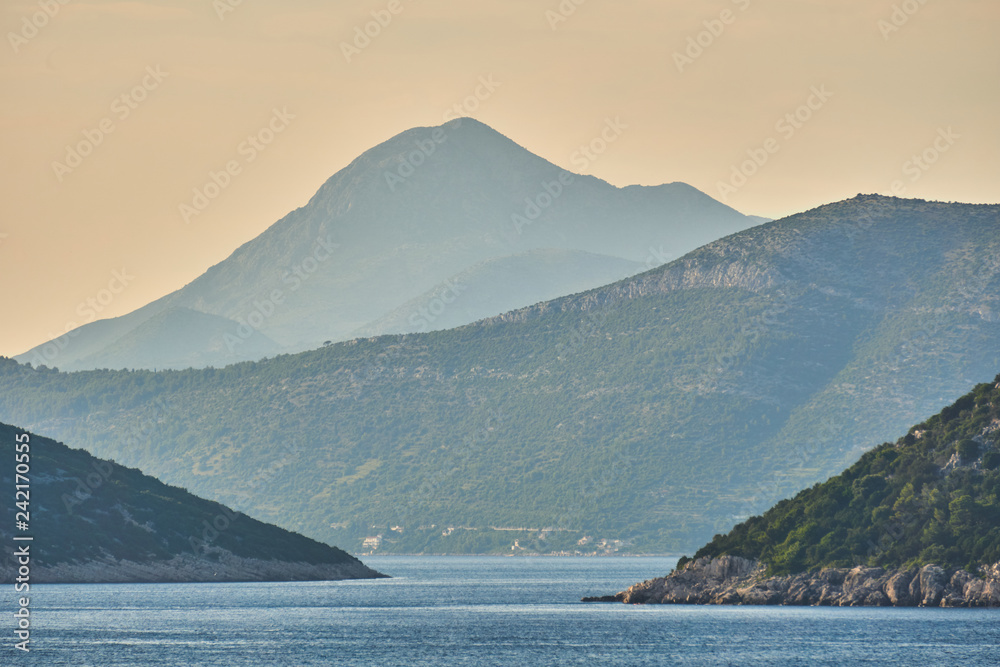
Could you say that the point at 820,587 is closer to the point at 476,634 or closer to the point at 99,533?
the point at 476,634

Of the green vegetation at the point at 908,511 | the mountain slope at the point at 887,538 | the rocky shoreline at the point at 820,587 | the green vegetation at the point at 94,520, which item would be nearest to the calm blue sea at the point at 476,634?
the rocky shoreline at the point at 820,587

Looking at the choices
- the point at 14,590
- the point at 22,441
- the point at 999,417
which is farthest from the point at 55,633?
the point at 999,417

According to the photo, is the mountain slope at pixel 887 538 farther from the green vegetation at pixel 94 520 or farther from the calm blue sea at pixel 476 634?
the green vegetation at pixel 94 520

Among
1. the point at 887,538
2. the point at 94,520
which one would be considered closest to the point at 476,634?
the point at 887,538

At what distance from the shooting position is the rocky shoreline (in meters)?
136

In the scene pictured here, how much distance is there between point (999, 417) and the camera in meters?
147

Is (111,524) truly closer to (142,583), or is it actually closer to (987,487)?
(142,583)

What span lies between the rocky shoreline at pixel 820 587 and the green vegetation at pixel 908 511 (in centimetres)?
125

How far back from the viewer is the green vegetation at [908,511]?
138 meters

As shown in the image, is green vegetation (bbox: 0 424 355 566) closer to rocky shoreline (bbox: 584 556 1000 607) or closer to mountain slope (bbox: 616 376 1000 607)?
rocky shoreline (bbox: 584 556 1000 607)

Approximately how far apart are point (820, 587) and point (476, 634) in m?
39.9

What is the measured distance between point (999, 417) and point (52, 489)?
119m

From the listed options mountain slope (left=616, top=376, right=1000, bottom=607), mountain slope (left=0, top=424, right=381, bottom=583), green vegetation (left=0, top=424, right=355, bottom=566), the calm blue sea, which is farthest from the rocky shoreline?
green vegetation (left=0, top=424, right=355, bottom=566)

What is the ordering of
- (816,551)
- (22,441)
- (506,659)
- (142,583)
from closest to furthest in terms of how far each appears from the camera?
(506,659) < (816,551) < (22,441) < (142,583)
